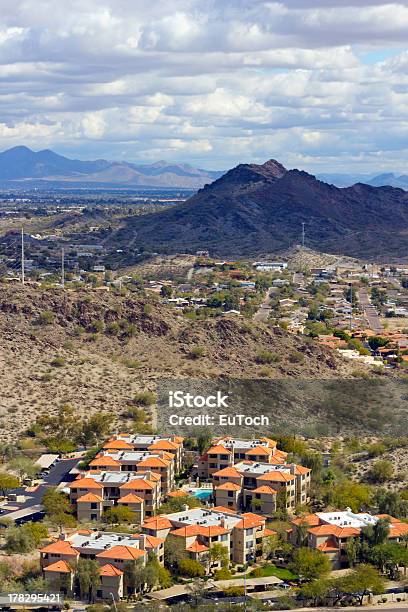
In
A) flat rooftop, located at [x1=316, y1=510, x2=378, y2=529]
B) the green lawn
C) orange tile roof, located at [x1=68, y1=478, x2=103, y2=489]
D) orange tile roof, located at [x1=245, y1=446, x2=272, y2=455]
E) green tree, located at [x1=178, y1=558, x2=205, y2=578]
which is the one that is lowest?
the green lawn

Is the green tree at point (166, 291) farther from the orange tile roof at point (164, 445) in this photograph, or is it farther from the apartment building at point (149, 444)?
the orange tile roof at point (164, 445)

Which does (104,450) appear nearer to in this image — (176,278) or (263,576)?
(263,576)

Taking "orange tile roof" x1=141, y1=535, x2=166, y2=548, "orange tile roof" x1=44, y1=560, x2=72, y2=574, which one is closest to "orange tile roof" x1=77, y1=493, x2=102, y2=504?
"orange tile roof" x1=141, y1=535, x2=166, y2=548

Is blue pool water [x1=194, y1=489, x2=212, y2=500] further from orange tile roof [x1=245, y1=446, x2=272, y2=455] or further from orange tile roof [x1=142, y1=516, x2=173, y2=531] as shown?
orange tile roof [x1=142, y1=516, x2=173, y2=531]

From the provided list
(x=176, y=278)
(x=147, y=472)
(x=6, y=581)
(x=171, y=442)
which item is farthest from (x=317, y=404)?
(x=176, y=278)

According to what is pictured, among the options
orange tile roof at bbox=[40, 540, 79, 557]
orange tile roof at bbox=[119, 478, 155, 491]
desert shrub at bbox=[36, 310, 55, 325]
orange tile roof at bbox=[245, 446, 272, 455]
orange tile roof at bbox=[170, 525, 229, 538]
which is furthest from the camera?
desert shrub at bbox=[36, 310, 55, 325]

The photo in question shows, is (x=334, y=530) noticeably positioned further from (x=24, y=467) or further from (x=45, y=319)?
(x=45, y=319)
